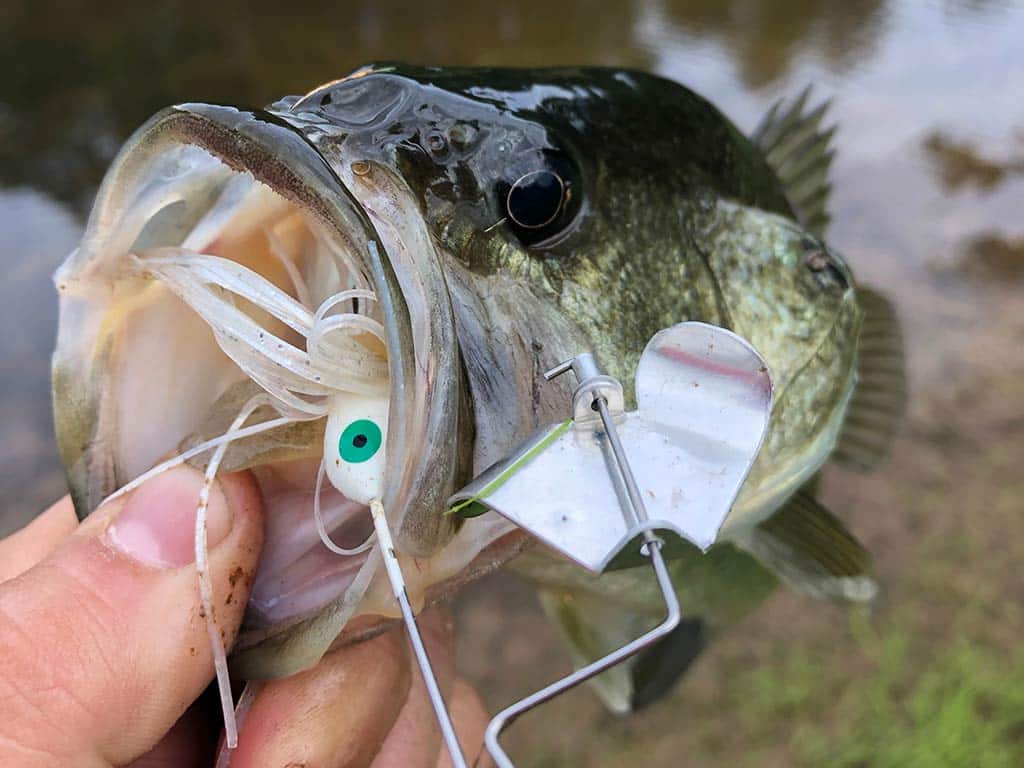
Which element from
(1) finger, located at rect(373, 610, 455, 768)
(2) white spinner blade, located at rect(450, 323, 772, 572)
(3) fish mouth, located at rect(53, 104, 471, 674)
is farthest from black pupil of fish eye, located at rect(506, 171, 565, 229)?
(1) finger, located at rect(373, 610, 455, 768)

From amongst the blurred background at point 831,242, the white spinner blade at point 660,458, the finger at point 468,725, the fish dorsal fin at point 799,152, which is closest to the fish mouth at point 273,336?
the white spinner blade at point 660,458

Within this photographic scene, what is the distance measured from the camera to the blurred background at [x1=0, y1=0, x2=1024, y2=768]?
7.60ft

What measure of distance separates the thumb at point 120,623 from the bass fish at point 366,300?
0.05 m

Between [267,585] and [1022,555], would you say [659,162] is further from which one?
[1022,555]

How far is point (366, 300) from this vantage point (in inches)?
30.4

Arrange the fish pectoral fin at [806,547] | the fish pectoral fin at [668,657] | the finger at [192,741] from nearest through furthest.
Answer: the finger at [192,741], the fish pectoral fin at [806,547], the fish pectoral fin at [668,657]

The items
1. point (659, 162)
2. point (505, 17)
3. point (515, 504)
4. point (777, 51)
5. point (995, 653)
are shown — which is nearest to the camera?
point (515, 504)

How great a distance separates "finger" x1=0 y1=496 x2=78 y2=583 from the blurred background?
160 centimetres

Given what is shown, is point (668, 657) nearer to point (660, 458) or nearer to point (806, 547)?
point (806, 547)

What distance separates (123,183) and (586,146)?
55 cm

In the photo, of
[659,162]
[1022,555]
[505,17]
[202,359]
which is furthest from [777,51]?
[202,359]

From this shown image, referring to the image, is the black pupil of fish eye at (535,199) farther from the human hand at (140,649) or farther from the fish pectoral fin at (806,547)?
the fish pectoral fin at (806,547)

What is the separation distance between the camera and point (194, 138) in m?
0.69

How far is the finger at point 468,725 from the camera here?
1.28 meters
